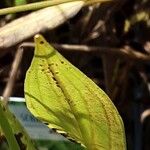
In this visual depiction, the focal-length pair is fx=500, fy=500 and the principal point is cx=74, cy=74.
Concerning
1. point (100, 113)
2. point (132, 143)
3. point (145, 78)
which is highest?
point (100, 113)

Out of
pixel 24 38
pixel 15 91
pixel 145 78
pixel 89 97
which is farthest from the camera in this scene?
pixel 145 78

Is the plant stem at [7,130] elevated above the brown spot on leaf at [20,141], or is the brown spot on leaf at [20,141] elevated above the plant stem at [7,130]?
the plant stem at [7,130]

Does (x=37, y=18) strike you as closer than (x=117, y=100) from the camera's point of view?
Yes

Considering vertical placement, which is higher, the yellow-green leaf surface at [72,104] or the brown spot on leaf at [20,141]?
the yellow-green leaf surface at [72,104]

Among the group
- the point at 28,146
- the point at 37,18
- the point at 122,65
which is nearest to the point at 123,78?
the point at 122,65

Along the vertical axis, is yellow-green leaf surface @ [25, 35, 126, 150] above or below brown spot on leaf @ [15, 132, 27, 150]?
above

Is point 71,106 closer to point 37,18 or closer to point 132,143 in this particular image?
point 37,18

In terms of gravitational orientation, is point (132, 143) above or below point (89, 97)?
below

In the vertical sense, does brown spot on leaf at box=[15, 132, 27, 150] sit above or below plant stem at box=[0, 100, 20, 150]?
below
